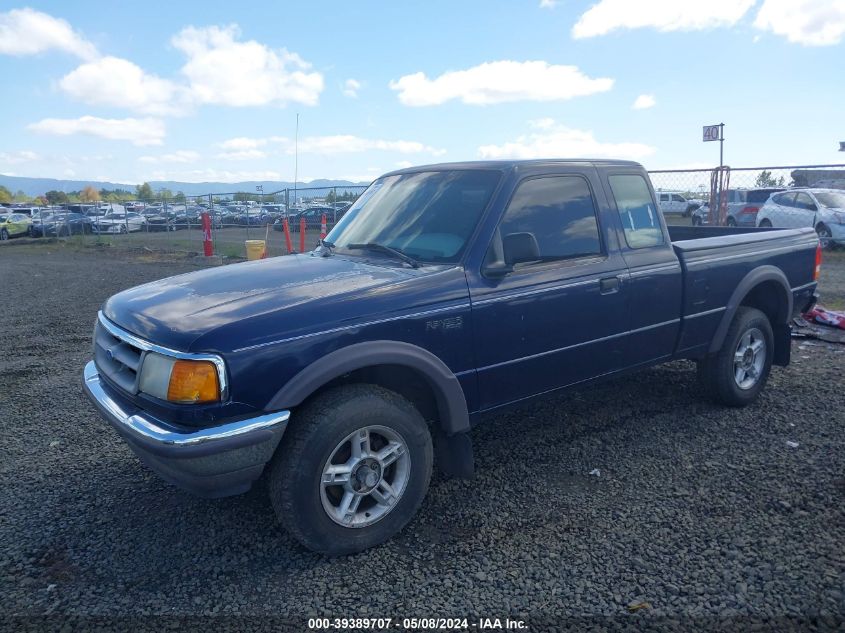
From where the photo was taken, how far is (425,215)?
3975 millimetres

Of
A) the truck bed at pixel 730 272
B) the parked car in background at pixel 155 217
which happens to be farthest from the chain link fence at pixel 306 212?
the truck bed at pixel 730 272

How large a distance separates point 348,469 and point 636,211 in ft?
8.96

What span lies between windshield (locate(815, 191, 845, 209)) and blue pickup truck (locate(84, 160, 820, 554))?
13.8 meters

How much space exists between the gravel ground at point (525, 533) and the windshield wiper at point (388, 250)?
4.55 feet

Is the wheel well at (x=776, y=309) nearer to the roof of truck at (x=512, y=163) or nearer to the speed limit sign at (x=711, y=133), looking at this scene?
the roof of truck at (x=512, y=163)

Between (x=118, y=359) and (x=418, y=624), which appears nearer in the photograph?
(x=418, y=624)

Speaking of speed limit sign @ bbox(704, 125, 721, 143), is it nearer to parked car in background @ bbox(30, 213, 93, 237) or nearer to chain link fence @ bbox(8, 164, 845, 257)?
chain link fence @ bbox(8, 164, 845, 257)

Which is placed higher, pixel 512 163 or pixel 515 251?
pixel 512 163

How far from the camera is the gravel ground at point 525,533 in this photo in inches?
112

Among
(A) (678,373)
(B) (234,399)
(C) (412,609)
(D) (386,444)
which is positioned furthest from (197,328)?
(A) (678,373)

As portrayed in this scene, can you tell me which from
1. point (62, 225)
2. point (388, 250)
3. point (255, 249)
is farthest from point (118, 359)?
point (62, 225)

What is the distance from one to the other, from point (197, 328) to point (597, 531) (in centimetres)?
227

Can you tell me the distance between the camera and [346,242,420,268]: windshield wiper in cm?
366

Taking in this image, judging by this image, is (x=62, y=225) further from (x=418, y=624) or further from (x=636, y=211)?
(x=418, y=624)
